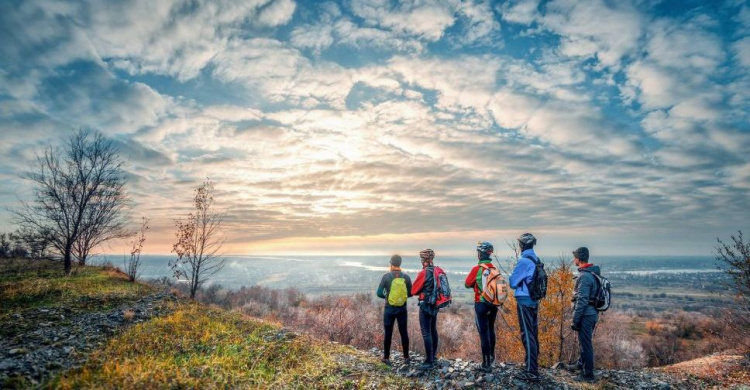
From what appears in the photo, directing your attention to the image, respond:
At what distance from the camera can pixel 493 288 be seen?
8.80 meters

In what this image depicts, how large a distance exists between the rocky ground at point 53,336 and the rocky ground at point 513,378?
801cm

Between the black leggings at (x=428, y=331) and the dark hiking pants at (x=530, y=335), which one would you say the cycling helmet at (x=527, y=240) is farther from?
the black leggings at (x=428, y=331)

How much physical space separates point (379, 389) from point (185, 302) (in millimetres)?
12182

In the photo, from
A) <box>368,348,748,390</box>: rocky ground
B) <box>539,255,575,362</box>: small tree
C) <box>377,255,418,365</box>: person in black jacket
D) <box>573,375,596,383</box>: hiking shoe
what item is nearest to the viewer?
<box>368,348,748,390</box>: rocky ground

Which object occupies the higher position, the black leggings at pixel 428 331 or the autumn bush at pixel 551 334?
the black leggings at pixel 428 331

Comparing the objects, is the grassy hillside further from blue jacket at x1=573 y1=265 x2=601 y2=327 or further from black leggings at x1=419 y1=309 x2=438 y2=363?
blue jacket at x1=573 y1=265 x2=601 y2=327

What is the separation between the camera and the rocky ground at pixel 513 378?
810cm

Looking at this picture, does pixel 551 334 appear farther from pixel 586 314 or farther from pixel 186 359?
pixel 186 359

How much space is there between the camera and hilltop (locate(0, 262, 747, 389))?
6.62 metres

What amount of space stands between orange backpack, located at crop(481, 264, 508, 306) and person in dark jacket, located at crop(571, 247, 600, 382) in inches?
85.0

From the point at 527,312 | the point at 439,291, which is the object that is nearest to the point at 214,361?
the point at 439,291

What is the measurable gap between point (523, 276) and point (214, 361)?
8223 millimetres

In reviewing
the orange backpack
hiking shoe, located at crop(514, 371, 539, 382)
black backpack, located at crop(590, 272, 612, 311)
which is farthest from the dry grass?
black backpack, located at crop(590, 272, 612, 311)

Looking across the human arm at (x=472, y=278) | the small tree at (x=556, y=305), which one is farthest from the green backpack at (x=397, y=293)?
the small tree at (x=556, y=305)
